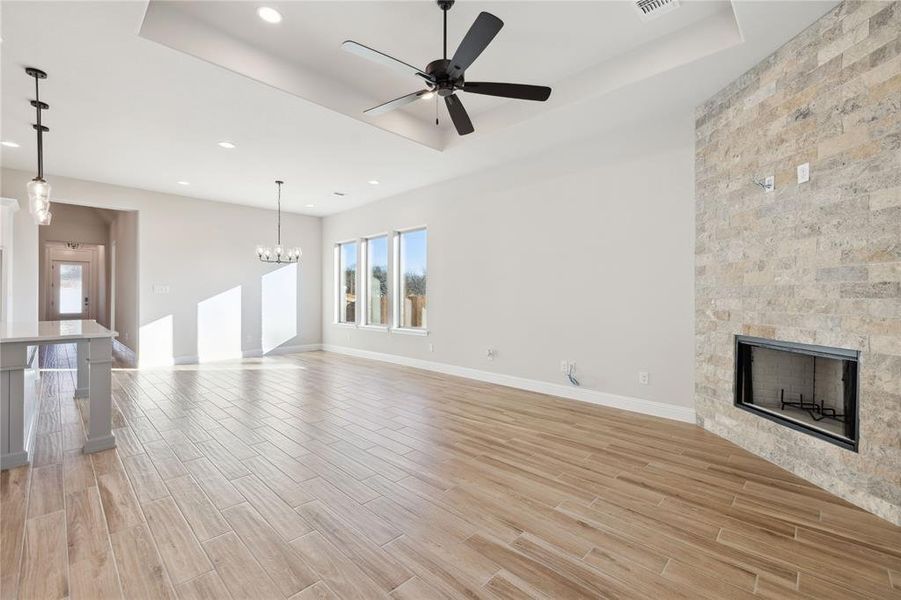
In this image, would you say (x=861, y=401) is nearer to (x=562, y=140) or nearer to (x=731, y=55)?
(x=731, y=55)

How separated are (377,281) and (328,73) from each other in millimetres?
4547

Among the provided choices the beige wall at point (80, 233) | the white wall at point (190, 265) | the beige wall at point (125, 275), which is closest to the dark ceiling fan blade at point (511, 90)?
the white wall at point (190, 265)

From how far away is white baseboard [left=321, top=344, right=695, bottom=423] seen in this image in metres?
3.95

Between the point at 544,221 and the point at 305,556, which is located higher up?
the point at 544,221

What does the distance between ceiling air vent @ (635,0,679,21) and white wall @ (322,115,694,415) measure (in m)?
1.30

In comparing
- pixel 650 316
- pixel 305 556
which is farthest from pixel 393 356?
pixel 305 556

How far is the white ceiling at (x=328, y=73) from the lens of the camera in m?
2.82

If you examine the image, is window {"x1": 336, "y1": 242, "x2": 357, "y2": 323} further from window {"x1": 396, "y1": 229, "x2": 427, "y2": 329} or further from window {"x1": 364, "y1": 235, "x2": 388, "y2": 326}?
window {"x1": 396, "y1": 229, "x2": 427, "y2": 329}

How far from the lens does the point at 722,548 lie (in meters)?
1.95

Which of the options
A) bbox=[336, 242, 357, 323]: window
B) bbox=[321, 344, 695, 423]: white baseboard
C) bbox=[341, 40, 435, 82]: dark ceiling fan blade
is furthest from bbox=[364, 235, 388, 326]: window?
bbox=[341, 40, 435, 82]: dark ceiling fan blade

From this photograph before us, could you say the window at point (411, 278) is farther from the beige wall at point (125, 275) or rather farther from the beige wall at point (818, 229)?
the beige wall at point (125, 275)

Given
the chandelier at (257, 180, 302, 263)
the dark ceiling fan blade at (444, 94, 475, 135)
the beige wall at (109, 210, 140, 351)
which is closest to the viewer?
the dark ceiling fan blade at (444, 94, 475, 135)

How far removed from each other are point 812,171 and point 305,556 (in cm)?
388

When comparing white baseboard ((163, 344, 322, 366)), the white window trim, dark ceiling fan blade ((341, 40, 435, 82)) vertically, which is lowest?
white baseboard ((163, 344, 322, 366))
